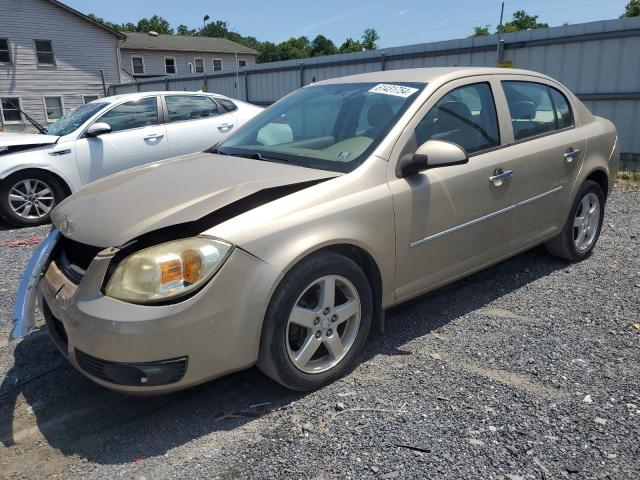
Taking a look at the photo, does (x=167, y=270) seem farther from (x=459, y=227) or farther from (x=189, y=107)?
(x=189, y=107)

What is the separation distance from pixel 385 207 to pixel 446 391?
1075 mm

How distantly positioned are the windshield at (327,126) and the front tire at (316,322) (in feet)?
2.17

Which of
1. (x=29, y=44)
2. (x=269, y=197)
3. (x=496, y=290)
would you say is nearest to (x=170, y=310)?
(x=269, y=197)

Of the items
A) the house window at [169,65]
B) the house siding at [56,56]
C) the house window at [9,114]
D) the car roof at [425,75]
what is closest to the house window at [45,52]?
the house siding at [56,56]

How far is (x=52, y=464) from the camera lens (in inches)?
95.7

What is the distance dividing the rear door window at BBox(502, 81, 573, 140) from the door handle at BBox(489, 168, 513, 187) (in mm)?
382

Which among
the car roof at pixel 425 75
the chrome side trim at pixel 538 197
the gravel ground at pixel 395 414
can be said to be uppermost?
the car roof at pixel 425 75

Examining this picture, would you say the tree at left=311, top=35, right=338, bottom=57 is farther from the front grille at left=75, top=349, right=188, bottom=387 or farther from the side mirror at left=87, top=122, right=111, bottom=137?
the front grille at left=75, top=349, right=188, bottom=387

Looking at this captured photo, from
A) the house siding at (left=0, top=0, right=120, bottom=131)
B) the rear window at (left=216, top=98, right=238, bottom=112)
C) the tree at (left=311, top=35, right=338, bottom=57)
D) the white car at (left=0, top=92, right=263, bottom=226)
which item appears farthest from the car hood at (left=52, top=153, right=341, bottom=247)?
the tree at (left=311, top=35, right=338, bottom=57)

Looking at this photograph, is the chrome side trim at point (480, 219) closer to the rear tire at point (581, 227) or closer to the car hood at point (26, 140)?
the rear tire at point (581, 227)

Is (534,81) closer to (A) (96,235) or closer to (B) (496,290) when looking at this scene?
(B) (496,290)

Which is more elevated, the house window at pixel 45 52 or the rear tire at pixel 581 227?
the house window at pixel 45 52

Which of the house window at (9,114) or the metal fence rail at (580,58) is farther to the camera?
the house window at (9,114)

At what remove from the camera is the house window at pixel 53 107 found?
96.7 ft
